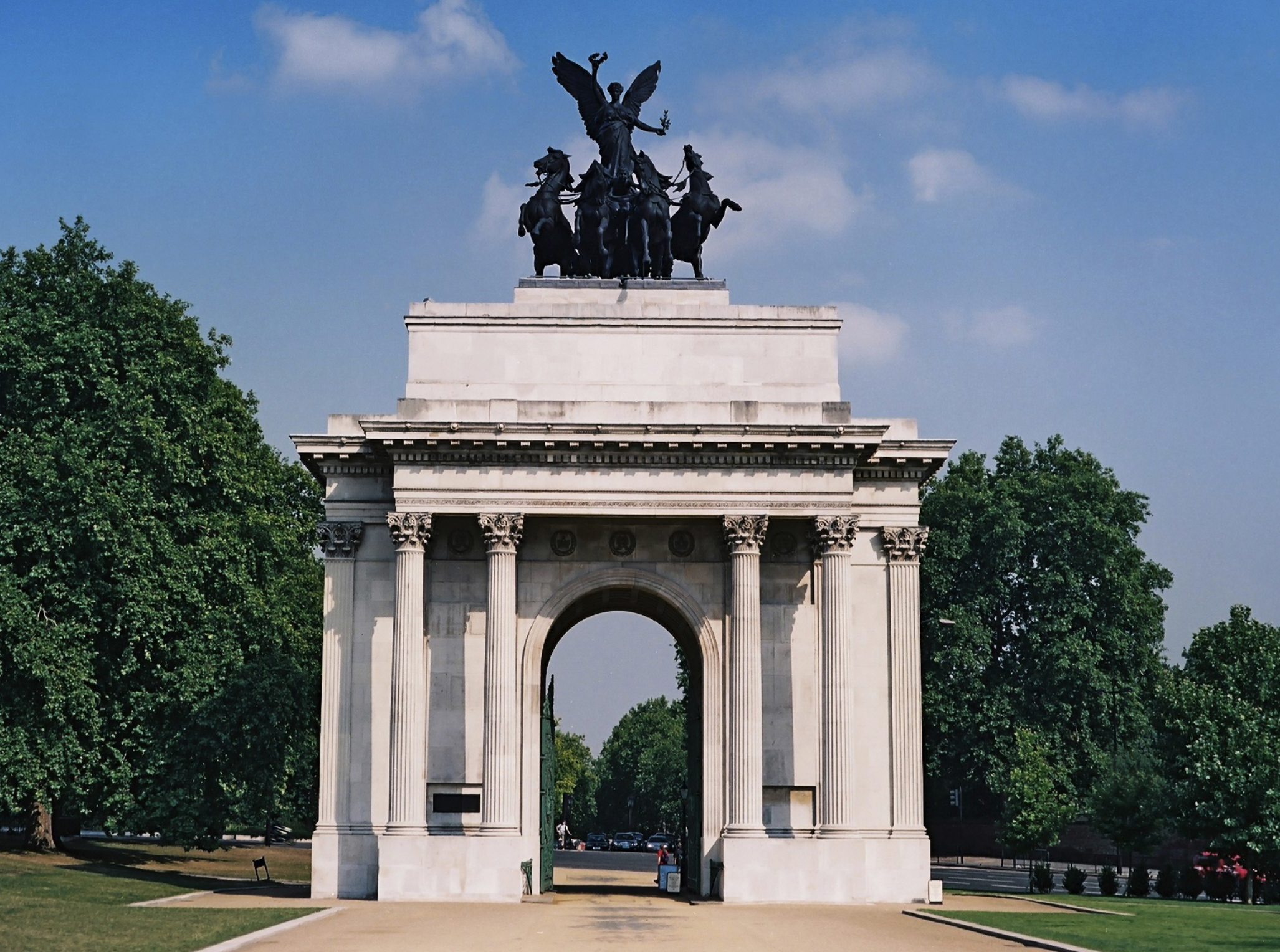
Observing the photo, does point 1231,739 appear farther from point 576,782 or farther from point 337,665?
point 576,782

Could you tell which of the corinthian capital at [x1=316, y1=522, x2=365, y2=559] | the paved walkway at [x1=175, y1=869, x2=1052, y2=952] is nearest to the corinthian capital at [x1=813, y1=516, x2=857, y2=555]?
the paved walkway at [x1=175, y1=869, x2=1052, y2=952]

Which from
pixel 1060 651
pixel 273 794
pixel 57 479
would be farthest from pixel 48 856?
Answer: pixel 1060 651

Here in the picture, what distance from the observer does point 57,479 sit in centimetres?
4903

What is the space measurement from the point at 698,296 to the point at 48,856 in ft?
86.8

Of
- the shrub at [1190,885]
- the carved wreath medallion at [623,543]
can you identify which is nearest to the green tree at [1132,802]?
the shrub at [1190,885]

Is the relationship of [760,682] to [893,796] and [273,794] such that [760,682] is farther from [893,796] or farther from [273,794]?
[273,794]

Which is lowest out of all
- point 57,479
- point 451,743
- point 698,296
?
point 451,743

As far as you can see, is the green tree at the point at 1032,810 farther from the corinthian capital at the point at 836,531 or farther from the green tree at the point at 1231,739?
the corinthian capital at the point at 836,531

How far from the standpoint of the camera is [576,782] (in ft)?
552

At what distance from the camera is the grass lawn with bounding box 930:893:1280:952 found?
2809 centimetres

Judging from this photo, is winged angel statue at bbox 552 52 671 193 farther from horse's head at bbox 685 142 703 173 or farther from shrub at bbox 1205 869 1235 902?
shrub at bbox 1205 869 1235 902

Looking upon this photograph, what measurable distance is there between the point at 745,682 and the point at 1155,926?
12.9 meters

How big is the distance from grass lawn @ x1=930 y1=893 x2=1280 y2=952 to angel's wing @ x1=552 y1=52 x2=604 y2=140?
2482 cm

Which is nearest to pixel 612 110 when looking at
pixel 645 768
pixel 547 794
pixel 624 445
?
pixel 624 445
